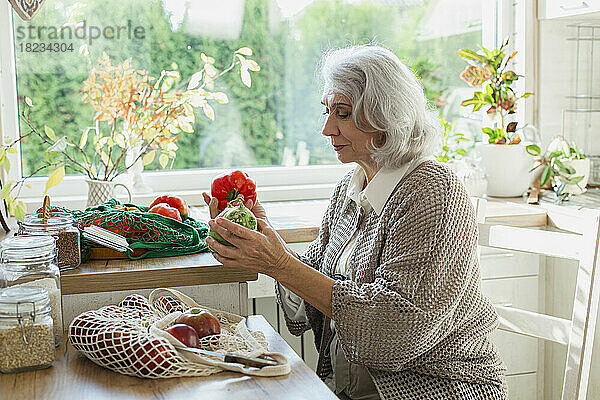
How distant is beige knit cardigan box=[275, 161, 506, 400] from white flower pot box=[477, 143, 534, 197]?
1221mm

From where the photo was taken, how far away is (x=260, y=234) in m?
1.46

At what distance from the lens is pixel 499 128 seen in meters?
2.82

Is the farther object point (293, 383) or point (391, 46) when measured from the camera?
point (391, 46)

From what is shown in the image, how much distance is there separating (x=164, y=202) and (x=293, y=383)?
2.95 feet

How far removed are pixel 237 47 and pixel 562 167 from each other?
1.29 meters

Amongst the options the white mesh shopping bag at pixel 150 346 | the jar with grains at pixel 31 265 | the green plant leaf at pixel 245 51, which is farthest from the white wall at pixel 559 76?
the jar with grains at pixel 31 265

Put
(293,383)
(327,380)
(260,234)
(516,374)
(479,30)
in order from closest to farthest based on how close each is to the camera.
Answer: (293,383) → (260,234) → (327,380) → (516,374) → (479,30)

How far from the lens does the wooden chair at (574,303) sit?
1724mm

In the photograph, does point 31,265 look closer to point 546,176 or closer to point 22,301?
point 22,301

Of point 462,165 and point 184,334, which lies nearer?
point 184,334

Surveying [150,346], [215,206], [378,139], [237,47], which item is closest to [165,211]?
[215,206]

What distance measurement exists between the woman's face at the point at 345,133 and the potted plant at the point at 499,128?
47.1 inches

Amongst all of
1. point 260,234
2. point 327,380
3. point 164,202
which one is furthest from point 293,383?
point 164,202

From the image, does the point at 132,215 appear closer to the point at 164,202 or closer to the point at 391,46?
the point at 164,202
